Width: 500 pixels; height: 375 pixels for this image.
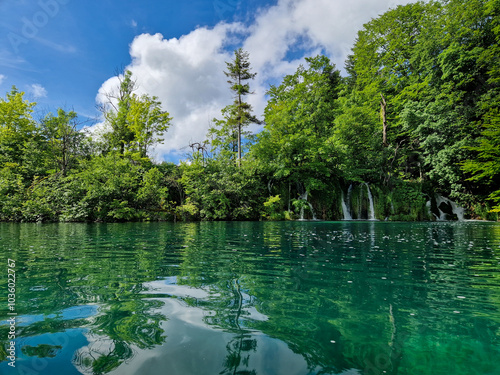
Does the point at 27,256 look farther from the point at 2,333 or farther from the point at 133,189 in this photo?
the point at 133,189

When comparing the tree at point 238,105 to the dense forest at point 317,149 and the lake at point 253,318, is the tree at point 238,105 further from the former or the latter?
the lake at point 253,318

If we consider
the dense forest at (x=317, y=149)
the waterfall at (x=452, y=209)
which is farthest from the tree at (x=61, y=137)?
the waterfall at (x=452, y=209)

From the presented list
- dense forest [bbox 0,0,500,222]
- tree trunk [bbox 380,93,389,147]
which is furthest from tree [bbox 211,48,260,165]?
tree trunk [bbox 380,93,389,147]

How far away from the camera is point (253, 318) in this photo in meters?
2.58

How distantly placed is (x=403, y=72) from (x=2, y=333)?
36331mm

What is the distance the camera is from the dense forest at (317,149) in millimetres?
21688

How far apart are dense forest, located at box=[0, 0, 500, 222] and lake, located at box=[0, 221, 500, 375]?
60.0ft

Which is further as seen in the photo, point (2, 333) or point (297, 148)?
point (297, 148)

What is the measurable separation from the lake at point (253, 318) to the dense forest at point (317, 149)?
60.0 ft

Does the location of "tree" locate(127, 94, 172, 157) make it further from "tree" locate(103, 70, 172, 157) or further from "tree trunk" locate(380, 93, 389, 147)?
"tree trunk" locate(380, 93, 389, 147)

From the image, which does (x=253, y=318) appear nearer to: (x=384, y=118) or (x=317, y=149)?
(x=317, y=149)

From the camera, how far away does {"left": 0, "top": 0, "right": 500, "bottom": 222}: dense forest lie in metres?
21.7

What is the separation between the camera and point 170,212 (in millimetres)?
22875

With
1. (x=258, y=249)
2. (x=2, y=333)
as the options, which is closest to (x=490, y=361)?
(x=2, y=333)
